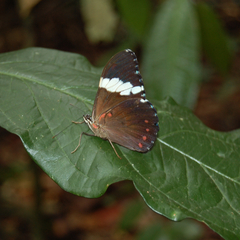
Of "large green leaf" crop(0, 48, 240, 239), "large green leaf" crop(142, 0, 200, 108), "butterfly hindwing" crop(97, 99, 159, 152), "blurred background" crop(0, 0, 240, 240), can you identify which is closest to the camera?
"large green leaf" crop(0, 48, 240, 239)

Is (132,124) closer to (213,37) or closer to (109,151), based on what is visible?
(109,151)

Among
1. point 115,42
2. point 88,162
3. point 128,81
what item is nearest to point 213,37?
point 128,81

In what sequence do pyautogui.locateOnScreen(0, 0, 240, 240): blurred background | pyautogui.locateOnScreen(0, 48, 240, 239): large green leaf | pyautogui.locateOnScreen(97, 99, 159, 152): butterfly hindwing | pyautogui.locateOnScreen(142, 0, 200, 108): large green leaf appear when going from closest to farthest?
pyautogui.locateOnScreen(0, 48, 240, 239): large green leaf
pyautogui.locateOnScreen(97, 99, 159, 152): butterfly hindwing
pyautogui.locateOnScreen(142, 0, 200, 108): large green leaf
pyautogui.locateOnScreen(0, 0, 240, 240): blurred background

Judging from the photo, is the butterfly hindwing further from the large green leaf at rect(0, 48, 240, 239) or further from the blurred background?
the blurred background

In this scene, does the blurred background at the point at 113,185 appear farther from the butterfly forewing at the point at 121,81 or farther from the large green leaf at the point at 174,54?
the butterfly forewing at the point at 121,81

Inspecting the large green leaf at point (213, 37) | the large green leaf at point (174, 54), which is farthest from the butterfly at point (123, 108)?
the large green leaf at point (213, 37)

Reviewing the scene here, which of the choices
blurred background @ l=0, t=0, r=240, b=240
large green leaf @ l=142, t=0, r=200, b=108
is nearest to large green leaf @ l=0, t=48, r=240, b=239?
large green leaf @ l=142, t=0, r=200, b=108

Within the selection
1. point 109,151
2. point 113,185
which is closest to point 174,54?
point 109,151

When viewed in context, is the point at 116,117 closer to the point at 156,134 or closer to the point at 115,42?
the point at 156,134
